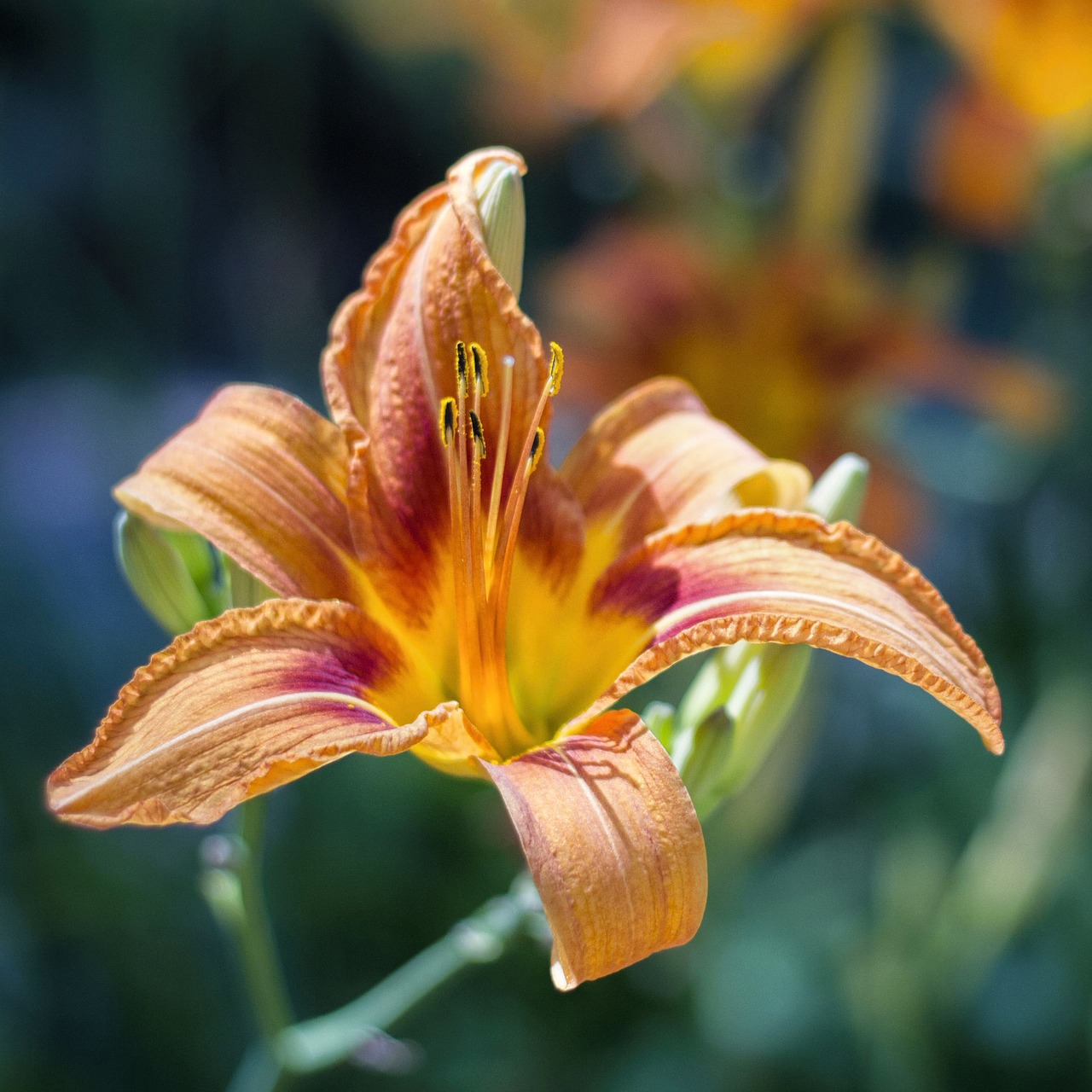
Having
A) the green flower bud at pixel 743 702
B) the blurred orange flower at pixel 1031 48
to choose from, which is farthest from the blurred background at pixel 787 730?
the green flower bud at pixel 743 702

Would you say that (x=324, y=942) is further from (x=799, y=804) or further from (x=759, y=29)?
(x=759, y=29)

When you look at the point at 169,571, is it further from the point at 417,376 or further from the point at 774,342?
the point at 774,342

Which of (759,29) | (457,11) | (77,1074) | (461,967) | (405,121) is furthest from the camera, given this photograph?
(405,121)

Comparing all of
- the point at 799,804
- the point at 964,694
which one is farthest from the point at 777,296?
the point at 964,694

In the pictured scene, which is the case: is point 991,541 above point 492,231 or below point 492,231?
below

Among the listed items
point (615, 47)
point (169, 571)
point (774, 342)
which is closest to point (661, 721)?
point (169, 571)
